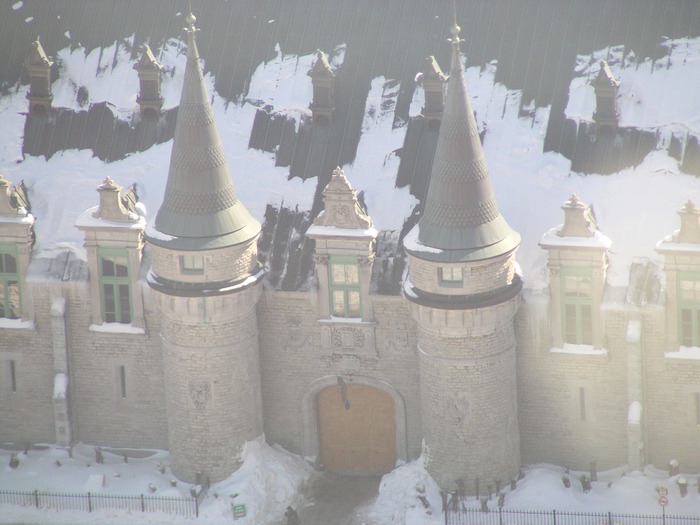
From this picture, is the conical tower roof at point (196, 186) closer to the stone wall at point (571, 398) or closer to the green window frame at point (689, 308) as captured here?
the stone wall at point (571, 398)

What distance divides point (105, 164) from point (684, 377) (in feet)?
72.1

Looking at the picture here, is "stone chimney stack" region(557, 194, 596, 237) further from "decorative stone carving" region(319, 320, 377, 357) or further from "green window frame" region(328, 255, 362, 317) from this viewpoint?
"decorative stone carving" region(319, 320, 377, 357)

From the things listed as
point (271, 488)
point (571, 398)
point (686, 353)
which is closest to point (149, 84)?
point (271, 488)

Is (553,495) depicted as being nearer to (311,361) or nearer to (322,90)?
(311,361)

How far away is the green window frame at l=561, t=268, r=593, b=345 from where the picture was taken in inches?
2356

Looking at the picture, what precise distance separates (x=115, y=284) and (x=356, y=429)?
985cm

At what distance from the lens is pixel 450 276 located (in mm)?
58844

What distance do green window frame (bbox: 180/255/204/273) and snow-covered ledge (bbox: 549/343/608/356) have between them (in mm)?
12014

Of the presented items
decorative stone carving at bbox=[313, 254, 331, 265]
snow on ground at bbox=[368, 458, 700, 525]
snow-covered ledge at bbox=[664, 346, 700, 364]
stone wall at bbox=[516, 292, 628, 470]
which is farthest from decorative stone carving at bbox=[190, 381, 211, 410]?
snow-covered ledge at bbox=[664, 346, 700, 364]

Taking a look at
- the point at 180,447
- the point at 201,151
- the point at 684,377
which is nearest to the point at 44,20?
the point at 201,151

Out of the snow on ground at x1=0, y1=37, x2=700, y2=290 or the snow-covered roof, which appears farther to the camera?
the snow-covered roof

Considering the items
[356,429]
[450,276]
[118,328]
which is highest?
[450,276]

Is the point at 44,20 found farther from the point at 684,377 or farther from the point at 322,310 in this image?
the point at 684,377

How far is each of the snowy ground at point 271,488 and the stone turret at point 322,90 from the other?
1181 cm
